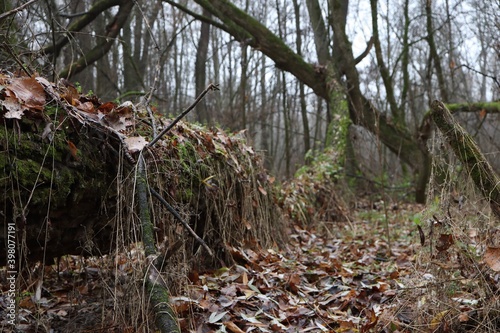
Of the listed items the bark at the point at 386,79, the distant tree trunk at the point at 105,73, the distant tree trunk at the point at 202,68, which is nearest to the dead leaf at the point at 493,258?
the bark at the point at 386,79

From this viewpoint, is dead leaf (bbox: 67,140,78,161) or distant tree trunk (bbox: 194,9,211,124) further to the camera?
distant tree trunk (bbox: 194,9,211,124)

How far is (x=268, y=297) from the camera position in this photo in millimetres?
2902

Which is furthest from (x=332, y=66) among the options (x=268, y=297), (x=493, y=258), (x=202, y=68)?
(x=493, y=258)

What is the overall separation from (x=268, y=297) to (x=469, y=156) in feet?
5.02

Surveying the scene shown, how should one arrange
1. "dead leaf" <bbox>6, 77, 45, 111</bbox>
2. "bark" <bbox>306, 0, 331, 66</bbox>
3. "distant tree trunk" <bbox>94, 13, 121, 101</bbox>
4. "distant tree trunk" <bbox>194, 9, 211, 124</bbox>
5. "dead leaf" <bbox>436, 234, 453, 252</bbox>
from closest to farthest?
"dead leaf" <bbox>6, 77, 45, 111</bbox>
"dead leaf" <bbox>436, 234, 453, 252</bbox>
"bark" <bbox>306, 0, 331, 66</bbox>
"distant tree trunk" <bbox>94, 13, 121, 101</bbox>
"distant tree trunk" <bbox>194, 9, 211, 124</bbox>

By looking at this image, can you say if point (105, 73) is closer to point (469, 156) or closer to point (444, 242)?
point (469, 156)

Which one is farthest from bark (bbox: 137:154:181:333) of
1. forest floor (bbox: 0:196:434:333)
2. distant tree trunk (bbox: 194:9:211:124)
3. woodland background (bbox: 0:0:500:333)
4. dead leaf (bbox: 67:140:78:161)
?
distant tree trunk (bbox: 194:9:211:124)

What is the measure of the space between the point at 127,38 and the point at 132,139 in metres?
11.1

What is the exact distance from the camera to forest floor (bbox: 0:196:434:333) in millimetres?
2410

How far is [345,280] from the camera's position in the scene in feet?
11.0

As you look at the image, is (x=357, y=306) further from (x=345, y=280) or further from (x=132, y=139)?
(x=132, y=139)

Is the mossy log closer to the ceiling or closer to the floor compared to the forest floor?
closer to the ceiling

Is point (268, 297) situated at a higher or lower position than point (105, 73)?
lower

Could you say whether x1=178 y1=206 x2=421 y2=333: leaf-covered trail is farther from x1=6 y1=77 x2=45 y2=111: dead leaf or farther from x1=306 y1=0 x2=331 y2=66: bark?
x1=306 y1=0 x2=331 y2=66: bark
